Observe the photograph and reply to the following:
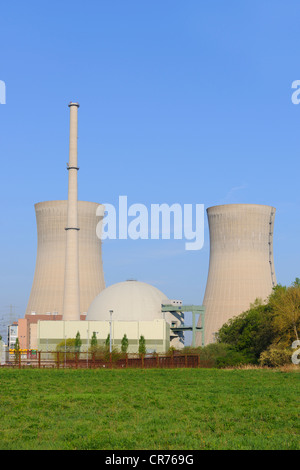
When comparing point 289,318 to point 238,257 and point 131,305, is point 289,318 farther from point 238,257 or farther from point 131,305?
point 131,305

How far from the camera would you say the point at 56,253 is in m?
84.2

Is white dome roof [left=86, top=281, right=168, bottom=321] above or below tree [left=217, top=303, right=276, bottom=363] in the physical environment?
above

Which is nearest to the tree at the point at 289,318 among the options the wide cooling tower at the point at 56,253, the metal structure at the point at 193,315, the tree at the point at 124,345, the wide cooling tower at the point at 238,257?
the tree at the point at 124,345

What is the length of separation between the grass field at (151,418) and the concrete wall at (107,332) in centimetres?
5897

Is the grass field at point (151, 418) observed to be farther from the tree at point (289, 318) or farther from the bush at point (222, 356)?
the bush at point (222, 356)

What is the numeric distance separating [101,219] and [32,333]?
87.5 ft

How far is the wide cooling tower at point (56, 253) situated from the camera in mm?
84000

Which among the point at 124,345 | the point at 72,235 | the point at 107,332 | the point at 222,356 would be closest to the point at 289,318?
the point at 222,356

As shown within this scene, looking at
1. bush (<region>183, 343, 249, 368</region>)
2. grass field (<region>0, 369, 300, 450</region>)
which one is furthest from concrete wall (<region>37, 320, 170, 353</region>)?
grass field (<region>0, 369, 300, 450</region>)

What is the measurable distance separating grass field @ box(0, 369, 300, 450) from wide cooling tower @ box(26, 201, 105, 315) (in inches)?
2400

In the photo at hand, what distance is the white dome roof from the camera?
87938mm

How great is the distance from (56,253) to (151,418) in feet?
232

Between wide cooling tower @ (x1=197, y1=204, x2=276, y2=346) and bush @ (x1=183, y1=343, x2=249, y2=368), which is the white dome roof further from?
bush @ (x1=183, y1=343, x2=249, y2=368)

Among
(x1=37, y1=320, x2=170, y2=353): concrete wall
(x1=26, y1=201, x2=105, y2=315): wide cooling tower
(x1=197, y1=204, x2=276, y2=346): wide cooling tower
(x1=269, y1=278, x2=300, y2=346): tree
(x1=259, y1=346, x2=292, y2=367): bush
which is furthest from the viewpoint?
Result: (x1=26, y1=201, x2=105, y2=315): wide cooling tower
